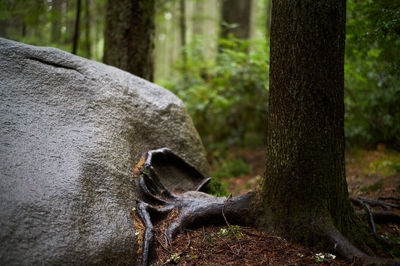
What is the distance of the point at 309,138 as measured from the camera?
2.73m

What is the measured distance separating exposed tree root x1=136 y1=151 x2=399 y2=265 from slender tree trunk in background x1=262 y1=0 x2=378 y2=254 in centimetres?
24

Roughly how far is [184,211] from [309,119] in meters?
1.83

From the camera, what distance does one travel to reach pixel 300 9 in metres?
2.64

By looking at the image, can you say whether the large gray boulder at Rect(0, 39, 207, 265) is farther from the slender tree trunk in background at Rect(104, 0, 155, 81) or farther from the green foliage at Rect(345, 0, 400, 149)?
the green foliage at Rect(345, 0, 400, 149)

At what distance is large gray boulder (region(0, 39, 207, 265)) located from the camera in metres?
2.28

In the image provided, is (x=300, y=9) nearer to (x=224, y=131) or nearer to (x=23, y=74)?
(x=23, y=74)

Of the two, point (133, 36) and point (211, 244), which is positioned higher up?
point (133, 36)

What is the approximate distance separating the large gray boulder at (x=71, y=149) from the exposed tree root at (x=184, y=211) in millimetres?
170

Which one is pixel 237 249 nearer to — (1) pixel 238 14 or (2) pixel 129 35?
(2) pixel 129 35

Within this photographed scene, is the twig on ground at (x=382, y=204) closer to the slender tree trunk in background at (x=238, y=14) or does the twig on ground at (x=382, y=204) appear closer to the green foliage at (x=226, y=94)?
the green foliage at (x=226, y=94)

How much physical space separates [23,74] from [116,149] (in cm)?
148

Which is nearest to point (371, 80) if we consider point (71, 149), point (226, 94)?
point (226, 94)

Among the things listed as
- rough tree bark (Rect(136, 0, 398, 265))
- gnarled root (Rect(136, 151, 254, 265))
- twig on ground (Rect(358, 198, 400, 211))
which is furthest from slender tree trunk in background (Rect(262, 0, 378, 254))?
twig on ground (Rect(358, 198, 400, 211))

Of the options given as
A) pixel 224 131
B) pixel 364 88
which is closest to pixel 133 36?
pixel 224 131
